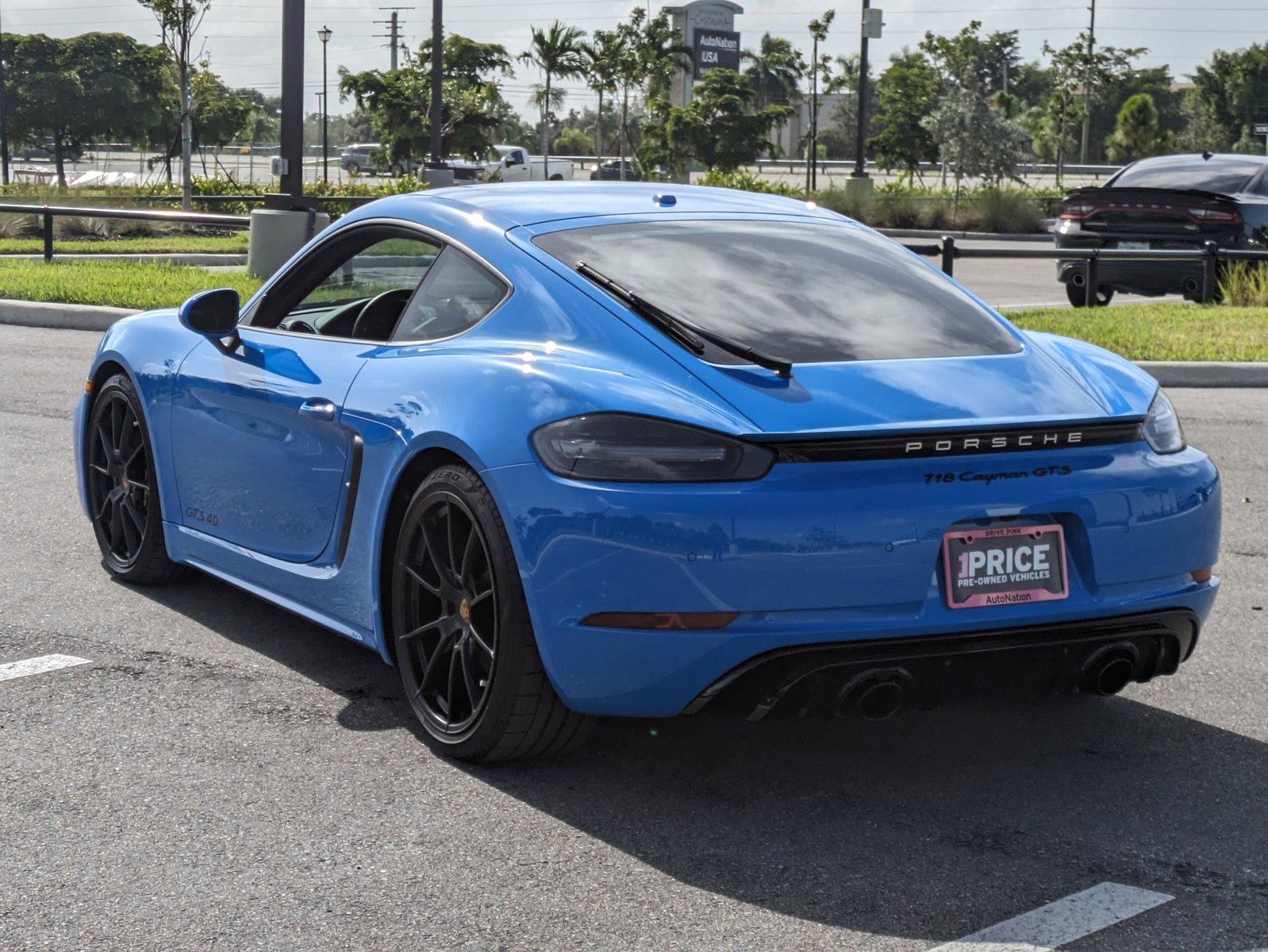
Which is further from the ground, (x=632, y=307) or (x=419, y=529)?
(x=632, y=307)

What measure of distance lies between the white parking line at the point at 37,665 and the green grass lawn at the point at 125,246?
20253 millimetres

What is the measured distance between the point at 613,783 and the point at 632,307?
3.85 feet

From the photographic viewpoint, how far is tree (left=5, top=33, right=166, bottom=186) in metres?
81.8

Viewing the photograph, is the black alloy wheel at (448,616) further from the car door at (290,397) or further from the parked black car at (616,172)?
the parked black car at (616,172)

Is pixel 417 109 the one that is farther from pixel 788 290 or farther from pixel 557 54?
pixel 788 290

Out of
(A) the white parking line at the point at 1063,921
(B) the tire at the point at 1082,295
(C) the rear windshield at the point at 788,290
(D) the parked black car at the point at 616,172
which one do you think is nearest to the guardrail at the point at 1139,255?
(B) the tire at the point at 1082,295

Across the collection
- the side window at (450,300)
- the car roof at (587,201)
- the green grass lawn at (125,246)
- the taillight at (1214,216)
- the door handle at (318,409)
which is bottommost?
the green grass lawn at (125,246)

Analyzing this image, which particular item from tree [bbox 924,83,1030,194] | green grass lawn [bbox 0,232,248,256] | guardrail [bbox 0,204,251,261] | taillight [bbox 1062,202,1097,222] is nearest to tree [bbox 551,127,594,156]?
tree [bbox 924,83,1030,194]

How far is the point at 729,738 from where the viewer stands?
14.7 feet

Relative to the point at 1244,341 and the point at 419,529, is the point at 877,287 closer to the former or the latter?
the point at 419,529

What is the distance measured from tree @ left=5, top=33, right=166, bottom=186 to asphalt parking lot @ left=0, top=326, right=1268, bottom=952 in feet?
269

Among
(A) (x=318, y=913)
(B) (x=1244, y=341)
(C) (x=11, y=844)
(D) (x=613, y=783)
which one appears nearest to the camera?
(A) (x=318, y=913)

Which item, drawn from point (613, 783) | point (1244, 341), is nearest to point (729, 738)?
A: point (613, 783)

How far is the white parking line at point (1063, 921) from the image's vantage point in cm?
317
